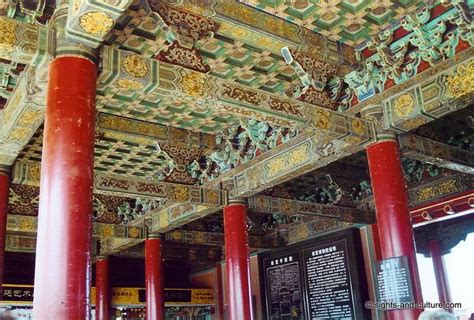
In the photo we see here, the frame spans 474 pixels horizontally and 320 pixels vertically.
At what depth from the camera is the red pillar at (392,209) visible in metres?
5.68

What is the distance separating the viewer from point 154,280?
10.4m

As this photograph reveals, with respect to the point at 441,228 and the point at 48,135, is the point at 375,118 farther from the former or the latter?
the point at 441,228

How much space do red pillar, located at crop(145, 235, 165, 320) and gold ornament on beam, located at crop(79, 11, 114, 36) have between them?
22.5 ft

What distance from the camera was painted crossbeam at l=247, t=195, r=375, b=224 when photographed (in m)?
8.83

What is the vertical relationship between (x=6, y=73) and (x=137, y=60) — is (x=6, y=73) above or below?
above

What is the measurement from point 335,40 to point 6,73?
3694mm

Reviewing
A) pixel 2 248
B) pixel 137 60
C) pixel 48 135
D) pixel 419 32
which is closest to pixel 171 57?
pixel 137 60

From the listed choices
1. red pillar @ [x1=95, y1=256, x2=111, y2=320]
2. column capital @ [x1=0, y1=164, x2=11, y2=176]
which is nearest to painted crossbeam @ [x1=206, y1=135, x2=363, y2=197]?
column capital @ [x1=0, y1=164, x2=11, y2=176]

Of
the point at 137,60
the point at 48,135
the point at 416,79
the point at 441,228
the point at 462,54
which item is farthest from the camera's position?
the point at 441,228

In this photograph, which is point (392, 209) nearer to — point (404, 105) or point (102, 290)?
point (404, 105)

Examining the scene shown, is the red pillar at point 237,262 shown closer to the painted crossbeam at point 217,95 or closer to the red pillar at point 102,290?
the painted crossbeam at point 217,95

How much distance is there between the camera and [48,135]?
4.12m

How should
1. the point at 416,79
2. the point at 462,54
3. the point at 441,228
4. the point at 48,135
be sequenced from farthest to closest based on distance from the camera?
the point at 441,228, the point at 416,79, the point at 462,54, the point at 48,135

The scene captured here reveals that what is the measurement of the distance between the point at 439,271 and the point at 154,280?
6121 mm
